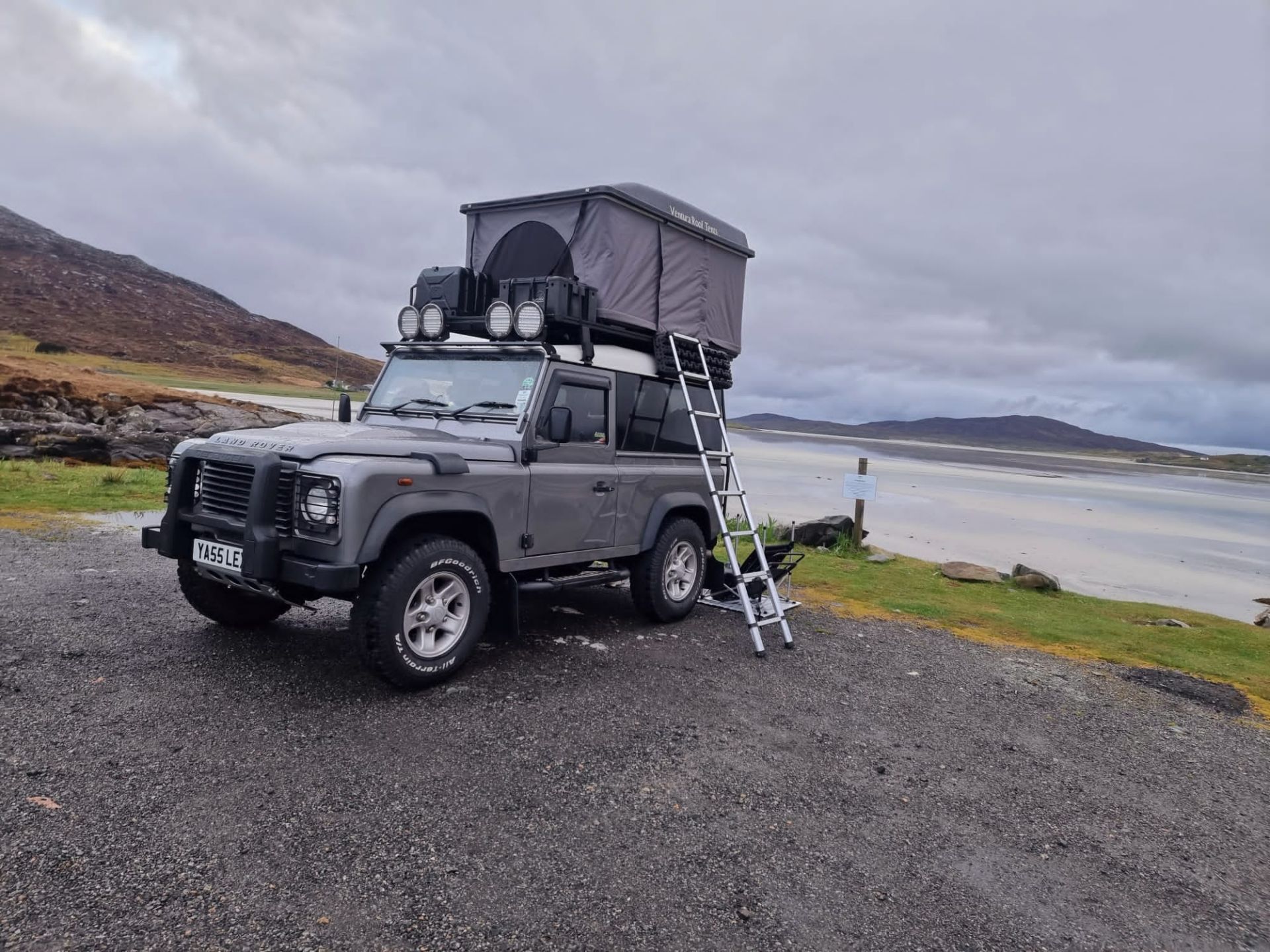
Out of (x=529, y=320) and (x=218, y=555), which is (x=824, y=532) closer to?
(x=529, y=320)

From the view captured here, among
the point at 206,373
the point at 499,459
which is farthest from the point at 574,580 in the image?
the point at 206,373

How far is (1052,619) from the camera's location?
9297 mm

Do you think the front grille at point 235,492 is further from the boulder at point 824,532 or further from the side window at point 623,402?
the boulder at point 824,532

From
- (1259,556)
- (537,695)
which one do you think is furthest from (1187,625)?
(1259,556)

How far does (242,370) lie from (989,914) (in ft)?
270

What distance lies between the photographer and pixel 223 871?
121 inches

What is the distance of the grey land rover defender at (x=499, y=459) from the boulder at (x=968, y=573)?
549cm

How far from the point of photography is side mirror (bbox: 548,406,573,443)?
19.0ft

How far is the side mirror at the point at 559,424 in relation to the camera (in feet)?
19.0

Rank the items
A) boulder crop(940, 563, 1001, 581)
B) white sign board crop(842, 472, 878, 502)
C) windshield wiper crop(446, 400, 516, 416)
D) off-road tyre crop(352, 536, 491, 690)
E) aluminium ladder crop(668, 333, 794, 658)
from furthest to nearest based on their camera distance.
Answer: white sign board crop(842, 472, 878, 502) → boulder crop(940, 563, 1001, 581) → aluminium ladder crop(668, 333, 794, 658) → windshield wiper crop(446, 400, 516, 416) → off-road tyre crop(352, 536, 491, 690)

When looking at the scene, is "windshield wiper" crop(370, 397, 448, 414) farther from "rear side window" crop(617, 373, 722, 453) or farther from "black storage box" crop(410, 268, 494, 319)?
"rear side window" crop(617, 373, 722, 453)

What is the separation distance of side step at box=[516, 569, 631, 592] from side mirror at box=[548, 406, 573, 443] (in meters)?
1.05

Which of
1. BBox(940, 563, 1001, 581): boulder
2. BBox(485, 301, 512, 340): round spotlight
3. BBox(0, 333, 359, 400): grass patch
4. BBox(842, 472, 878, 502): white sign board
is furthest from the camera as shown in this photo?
BBox(0, 333, 359, 400): grass patch

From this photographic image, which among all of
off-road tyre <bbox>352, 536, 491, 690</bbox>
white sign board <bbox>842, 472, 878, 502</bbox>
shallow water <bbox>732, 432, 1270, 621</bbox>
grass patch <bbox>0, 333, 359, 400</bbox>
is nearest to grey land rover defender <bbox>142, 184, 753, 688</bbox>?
off-road tyre <bbox>352, 536, 491, 690</bbox>
